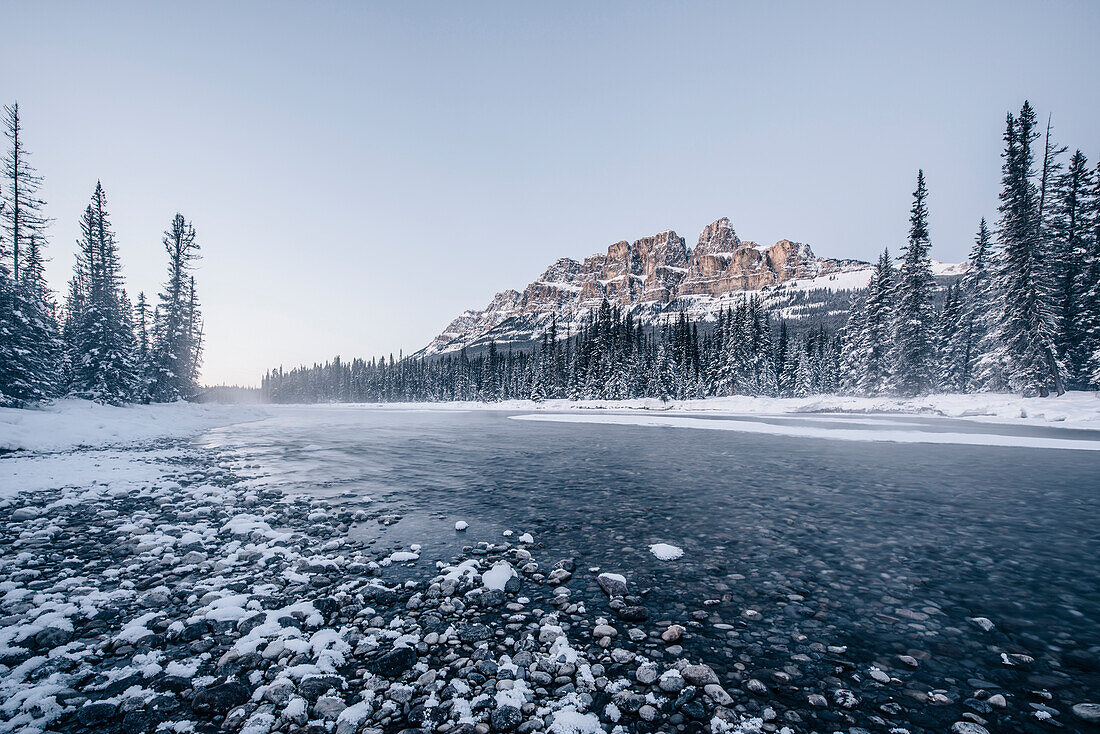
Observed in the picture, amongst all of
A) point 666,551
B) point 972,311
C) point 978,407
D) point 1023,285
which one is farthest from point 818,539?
point 972,311

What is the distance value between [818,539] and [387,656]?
651 centimetres

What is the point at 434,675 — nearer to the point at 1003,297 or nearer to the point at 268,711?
the point at 268,711

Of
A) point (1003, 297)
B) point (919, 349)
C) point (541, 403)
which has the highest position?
point (1003, 297)

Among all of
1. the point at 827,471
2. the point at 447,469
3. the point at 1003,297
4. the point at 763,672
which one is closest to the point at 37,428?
the point at 447,469

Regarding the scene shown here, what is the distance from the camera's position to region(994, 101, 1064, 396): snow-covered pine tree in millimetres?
30422

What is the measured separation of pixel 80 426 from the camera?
18859 mm

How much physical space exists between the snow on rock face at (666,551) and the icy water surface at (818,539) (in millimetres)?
130

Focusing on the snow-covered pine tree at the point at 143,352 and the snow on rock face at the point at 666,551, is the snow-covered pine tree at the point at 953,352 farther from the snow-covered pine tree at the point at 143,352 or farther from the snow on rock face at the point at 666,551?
the snow-covered pine tree at the point at 143,352

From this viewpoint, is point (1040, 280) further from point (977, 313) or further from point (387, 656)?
point (387, 656)

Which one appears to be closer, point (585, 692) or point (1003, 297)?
point (585, 692)

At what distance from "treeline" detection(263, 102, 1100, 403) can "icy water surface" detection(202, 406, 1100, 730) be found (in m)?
25.4

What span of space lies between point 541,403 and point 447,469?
75032 mm

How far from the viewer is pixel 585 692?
3.18 m

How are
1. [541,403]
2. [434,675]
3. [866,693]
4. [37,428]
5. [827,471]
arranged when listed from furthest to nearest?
[541,403], [37,428], [827,471], [434,675], [866,693]
